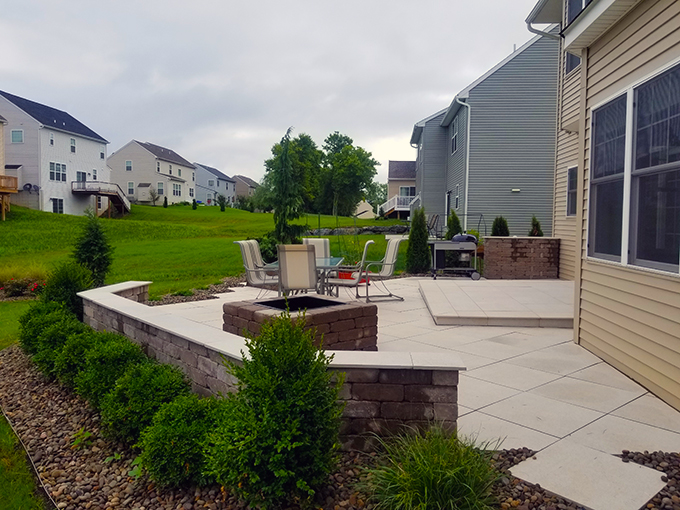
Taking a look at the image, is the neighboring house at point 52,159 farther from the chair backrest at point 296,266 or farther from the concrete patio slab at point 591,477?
the concrete patio slab at point 591,477

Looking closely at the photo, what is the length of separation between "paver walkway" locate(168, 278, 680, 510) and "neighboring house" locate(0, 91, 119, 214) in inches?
1215

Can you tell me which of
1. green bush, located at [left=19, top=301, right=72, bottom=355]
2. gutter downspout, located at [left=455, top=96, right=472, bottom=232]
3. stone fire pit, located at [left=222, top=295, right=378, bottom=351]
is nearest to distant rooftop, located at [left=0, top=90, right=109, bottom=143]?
gutter downspout, located at [left=455, top=96, right=472, bottom=232]

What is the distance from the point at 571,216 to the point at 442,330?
19.2ft

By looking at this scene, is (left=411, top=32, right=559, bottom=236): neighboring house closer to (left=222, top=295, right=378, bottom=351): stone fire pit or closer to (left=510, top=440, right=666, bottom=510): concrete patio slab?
(left=222, top=295, right=378, bottom=351): stone fire pit

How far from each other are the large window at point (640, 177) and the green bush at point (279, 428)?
2.59m

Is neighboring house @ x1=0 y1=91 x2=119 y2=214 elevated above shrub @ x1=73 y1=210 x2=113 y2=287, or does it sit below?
above

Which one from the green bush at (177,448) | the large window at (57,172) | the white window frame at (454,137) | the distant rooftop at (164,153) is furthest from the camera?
the distant rooftop at (164,153)

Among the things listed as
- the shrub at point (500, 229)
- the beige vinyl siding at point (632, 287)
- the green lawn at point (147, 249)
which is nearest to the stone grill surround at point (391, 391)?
the beige vinyl siding at point (632, 287)

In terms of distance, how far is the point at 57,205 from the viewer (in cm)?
3312

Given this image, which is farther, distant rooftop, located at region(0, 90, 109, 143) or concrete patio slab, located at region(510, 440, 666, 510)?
distant rooftop, located at region(0, 90, 109, 143)

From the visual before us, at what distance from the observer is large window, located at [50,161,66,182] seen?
3269 centimetres

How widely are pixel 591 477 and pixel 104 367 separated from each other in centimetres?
313

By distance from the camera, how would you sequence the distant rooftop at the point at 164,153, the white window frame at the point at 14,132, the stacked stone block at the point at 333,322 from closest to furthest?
the stacked stone block at the point at 333,322
the white window frame at the point at 14,132
the distant rooftop at the point at 164,153

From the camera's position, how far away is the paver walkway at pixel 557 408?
227 cm
